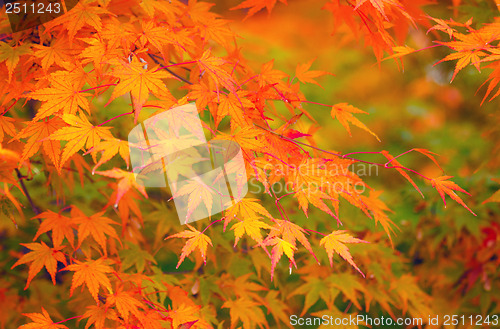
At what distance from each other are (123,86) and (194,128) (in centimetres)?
21

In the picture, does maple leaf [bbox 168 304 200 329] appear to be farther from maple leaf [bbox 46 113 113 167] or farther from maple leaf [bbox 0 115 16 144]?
maple leaf [bbox 0 115 16 144]

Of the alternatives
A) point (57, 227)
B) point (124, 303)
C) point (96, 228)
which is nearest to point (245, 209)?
point (124, 303)

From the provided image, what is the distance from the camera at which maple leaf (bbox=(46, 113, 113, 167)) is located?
109 centimetres

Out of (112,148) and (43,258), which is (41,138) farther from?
(43,258)

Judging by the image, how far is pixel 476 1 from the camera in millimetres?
1946

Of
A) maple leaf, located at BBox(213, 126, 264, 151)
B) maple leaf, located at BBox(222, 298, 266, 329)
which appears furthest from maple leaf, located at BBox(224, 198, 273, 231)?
maple leaf, located at BBox(222, 298, 266, 329)

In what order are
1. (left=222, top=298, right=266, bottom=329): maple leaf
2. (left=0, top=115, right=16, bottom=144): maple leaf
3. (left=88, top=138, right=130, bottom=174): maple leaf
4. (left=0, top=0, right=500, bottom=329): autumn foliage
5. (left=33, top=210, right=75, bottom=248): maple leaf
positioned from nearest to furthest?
(left=88, top=138, right=130, bottom=174): maple leaf, (left=0, top=0, right=500, bottom=329): autumn foliage, (left=0, top=115, right=16, bottom=144): maple leaf, (left=33, top=210, right=75, bottom=248): maple leaf, (left=222, top=298, right=266, bottom=329): maple leaf

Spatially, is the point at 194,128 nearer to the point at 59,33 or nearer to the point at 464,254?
the point at 59,33

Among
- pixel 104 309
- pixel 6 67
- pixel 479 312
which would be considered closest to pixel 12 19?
pixel 6 67

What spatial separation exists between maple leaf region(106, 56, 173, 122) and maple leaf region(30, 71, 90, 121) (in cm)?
14

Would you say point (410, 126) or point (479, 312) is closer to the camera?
point (479, 312)

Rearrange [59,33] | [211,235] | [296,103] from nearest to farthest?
[59,33] → [296,103] → [211,235]

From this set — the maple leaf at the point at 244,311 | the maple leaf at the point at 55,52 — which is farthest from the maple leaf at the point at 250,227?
the maple leaf at the point at 55,52
